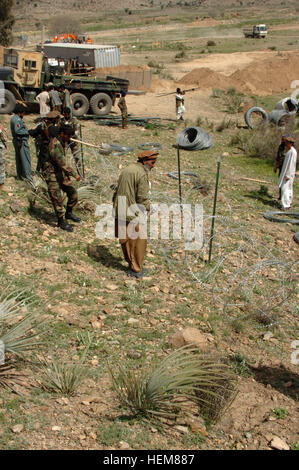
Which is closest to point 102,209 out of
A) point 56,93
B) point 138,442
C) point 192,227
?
point 192,227

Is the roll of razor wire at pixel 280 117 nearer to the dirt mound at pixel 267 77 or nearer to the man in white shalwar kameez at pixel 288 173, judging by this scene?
the man in white shalwar kameez at pixel 288 173

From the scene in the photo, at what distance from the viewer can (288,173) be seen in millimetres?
8211

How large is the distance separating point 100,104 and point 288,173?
8.60 metres

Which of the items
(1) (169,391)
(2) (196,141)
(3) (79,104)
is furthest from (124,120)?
(1) (169,391)

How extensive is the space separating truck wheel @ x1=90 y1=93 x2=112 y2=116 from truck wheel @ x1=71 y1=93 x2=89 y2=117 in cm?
27

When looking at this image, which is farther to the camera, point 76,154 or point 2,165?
point 76,154

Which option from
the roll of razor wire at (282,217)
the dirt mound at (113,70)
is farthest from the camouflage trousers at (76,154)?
the dirt mound at (113,70)

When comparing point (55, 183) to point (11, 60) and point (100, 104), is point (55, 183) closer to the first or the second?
point (11, 60)

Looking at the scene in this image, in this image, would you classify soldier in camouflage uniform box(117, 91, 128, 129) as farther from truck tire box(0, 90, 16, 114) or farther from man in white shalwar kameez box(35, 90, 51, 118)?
truck tire box(0, 90, 16, 114)

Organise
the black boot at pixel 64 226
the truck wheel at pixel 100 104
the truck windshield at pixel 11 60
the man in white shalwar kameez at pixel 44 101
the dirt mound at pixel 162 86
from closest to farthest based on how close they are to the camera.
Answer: the black boot at pixel 64 226, the man in white shalwar kameez at pixel 44 101, the truck windshield at pixel 11 60, the truck wheel at pixel 100 104, the dirt mound at pixel 162 86

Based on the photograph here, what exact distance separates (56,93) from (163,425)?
379 inches

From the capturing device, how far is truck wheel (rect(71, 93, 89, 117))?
565 inches

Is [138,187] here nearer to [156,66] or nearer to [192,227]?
[192,227]

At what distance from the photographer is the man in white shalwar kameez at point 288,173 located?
804 centimetres
